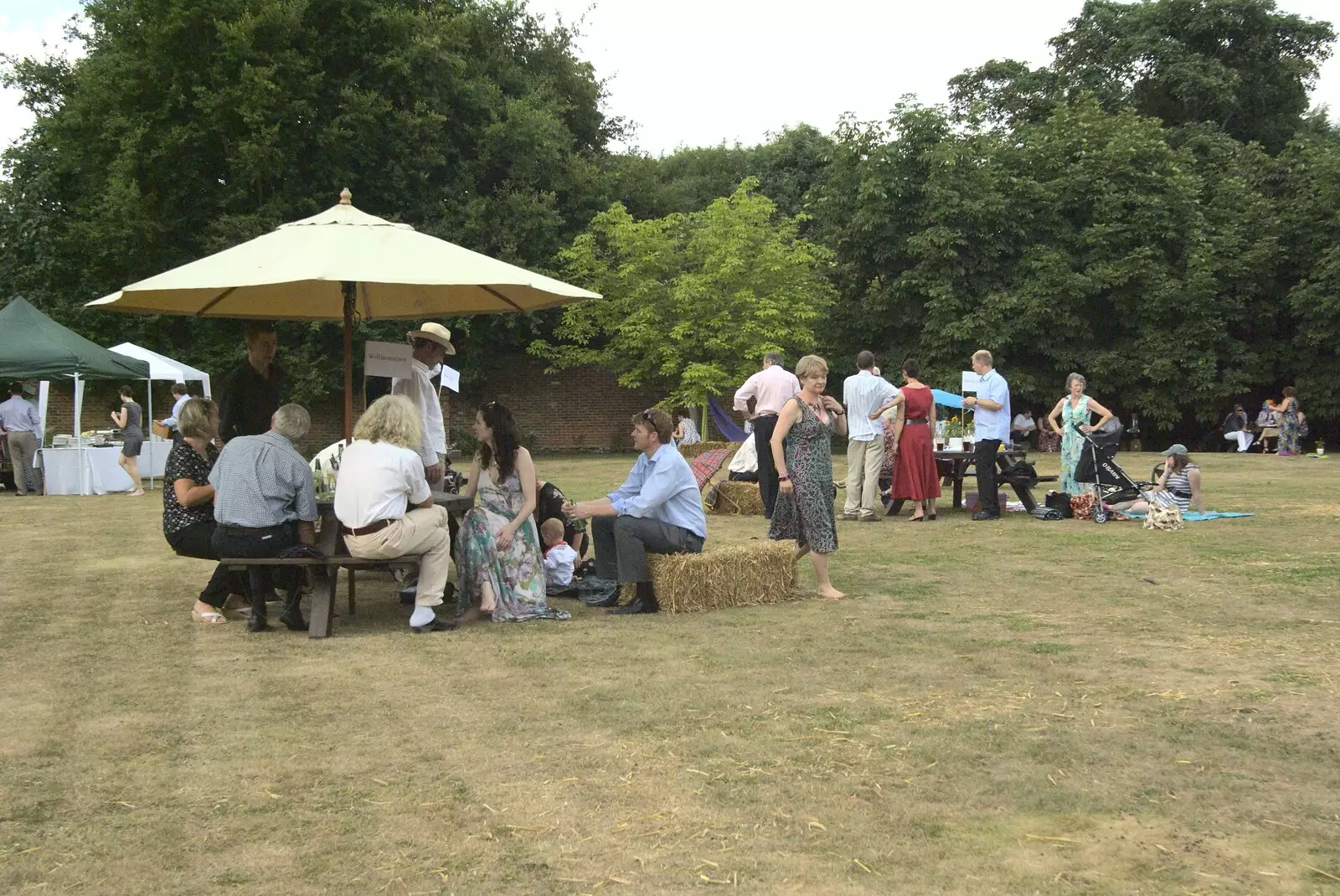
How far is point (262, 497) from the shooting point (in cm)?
700

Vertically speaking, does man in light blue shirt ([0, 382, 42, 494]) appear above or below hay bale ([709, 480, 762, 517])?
above

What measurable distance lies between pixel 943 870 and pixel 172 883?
84.8 inches

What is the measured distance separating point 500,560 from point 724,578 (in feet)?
4.71

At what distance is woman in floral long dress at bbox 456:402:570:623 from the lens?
24.5 ft

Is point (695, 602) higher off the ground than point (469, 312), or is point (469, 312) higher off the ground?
point (469, 312)

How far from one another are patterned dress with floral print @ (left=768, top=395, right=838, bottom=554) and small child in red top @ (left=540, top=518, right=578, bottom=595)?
1514 millimetres

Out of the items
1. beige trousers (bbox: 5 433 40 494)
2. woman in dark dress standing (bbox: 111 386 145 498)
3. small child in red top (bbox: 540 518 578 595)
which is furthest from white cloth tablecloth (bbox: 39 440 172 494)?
small child in red top (bbox: 540 518 578 595)

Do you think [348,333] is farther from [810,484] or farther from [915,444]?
[915,444]

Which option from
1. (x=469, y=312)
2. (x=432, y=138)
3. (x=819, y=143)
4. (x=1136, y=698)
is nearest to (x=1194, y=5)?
(x=819, y=143)

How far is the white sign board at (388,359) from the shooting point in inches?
289

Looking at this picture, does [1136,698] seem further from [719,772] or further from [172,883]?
[172,883]

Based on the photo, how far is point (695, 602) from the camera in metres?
7.73

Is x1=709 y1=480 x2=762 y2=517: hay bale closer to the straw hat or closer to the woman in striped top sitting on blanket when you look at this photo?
the woman in striped top sitting on blanket

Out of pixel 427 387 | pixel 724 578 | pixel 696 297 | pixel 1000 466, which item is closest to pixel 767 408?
pixel 1000 466
